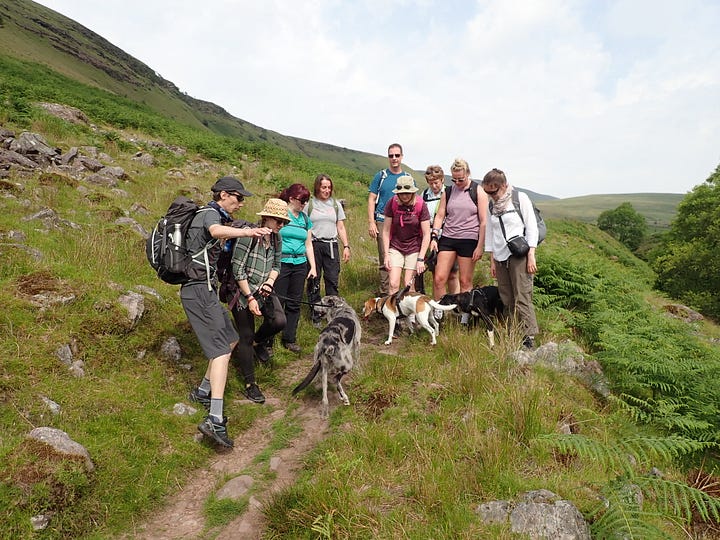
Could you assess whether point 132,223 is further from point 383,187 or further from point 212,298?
point 383,187

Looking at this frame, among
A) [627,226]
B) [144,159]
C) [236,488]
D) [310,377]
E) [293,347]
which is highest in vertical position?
[627,226]

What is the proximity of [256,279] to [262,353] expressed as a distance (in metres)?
1.69

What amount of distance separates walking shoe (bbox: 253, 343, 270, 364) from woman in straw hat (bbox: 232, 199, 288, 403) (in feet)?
2.27

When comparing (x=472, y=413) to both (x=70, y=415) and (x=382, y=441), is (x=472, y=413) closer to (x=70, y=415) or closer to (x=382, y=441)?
(x=382, y=441)

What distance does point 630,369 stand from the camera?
4.96 metres

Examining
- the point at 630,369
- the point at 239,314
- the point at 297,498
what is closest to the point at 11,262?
the point at 239,314

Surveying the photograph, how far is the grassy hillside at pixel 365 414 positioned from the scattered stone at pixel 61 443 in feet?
0.30

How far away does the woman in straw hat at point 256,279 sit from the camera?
14.5ft

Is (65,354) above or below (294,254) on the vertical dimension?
below

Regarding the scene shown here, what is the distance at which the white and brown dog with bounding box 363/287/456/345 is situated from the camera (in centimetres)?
609

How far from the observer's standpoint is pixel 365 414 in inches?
172

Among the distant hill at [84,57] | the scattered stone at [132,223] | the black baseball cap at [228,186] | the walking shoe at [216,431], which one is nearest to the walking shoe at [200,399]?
the walking shoe at [216,431]

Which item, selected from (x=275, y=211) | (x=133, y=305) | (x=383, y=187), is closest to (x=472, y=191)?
(x=383, y=187)

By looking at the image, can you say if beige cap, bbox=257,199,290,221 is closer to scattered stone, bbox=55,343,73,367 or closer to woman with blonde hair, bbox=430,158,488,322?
scattered stone, bbox=55,343,73,367
